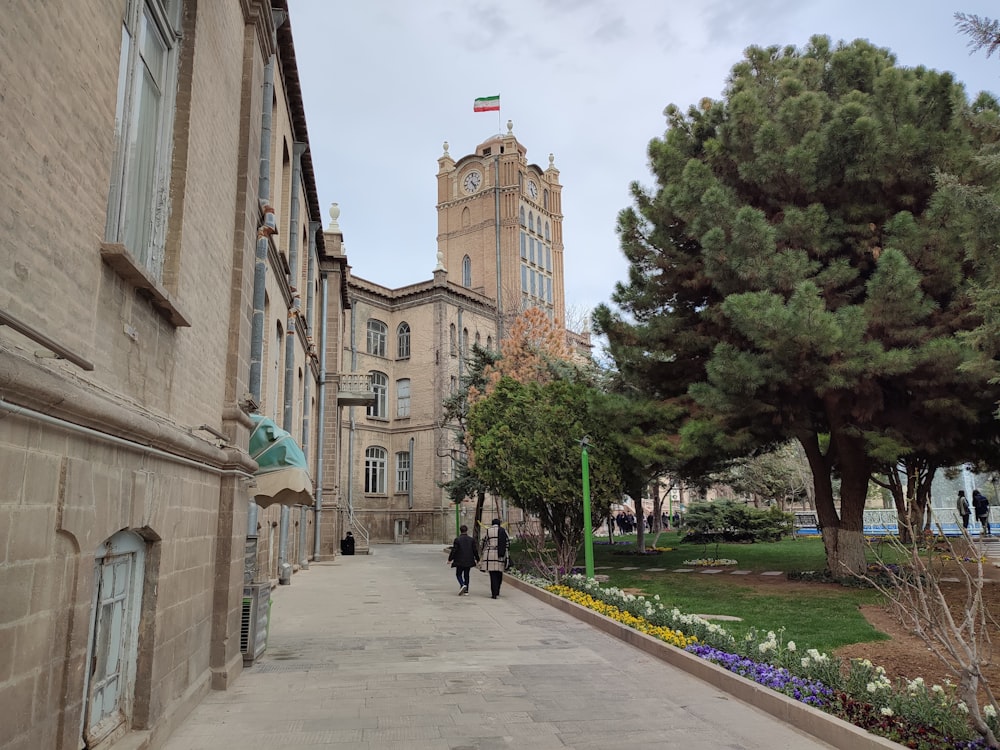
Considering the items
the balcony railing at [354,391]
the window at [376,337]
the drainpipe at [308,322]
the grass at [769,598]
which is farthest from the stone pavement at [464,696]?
the window at [376,337]

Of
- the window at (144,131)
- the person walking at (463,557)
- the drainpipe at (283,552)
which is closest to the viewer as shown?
the window at (144,131)

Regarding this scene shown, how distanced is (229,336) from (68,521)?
14.5 ft

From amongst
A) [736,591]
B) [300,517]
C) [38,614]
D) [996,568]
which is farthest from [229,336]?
[996,568]

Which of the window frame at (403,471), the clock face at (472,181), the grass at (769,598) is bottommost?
the grass at (769,598)

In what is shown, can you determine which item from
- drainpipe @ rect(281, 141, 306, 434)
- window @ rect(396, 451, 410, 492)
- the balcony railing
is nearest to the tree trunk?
drainpipe @ rect(281, 141, 306, 434)

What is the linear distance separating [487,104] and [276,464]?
47.3 m

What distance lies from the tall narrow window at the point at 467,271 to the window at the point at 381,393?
10.5m

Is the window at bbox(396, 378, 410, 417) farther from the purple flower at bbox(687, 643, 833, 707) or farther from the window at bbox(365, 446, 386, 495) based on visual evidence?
the purple flower at bbox(687, 643, 833, 707)

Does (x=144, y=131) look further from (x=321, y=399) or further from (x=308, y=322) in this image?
(x=321, y=399)

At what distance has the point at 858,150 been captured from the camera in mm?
13672

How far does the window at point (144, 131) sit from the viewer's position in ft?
16.4

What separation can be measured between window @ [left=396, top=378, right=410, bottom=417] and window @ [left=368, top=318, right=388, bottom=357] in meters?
2.07

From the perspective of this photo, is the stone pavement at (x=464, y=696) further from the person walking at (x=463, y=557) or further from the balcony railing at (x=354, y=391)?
the balcony railing at (x=354, y=391)

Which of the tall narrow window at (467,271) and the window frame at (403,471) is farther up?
the tall narrow window at (467,271)
